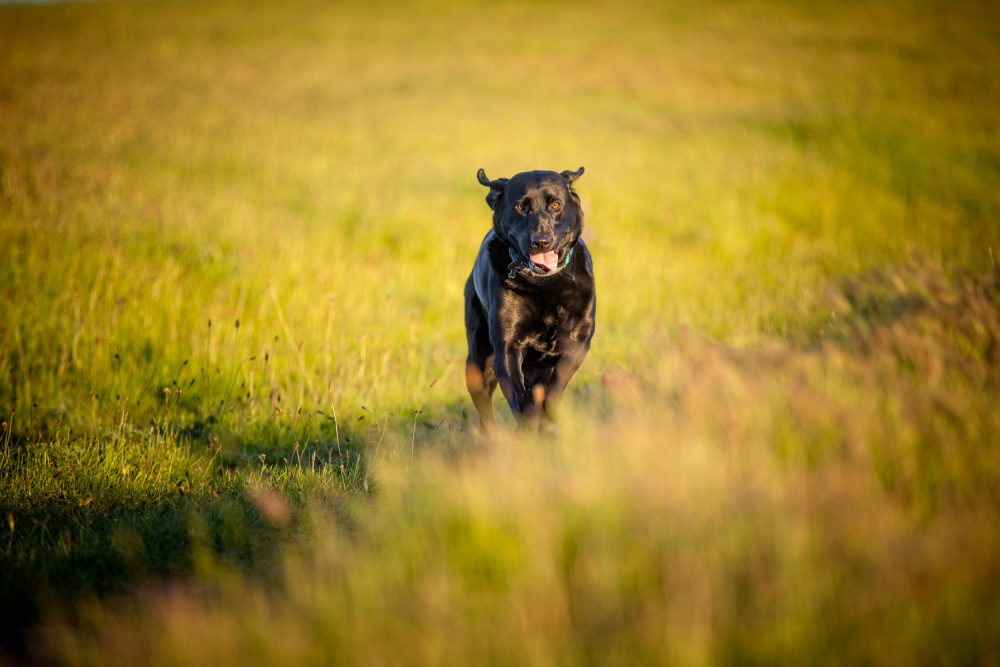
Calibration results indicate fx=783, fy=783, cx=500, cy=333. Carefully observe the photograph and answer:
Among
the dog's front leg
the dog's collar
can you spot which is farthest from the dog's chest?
the dog's collar

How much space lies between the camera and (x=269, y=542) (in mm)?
3621

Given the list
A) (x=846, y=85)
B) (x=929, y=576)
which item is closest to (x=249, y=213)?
(x=929, y=576)

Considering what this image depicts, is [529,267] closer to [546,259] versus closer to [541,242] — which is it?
[546,259]

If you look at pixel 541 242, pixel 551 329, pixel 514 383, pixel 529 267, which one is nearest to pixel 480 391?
pixel 514 383

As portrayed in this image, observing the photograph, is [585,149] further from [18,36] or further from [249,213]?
[18,36]

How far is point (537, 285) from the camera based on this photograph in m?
5.36

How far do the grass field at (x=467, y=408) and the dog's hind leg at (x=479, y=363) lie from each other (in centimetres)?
26

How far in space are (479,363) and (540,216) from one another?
137 centimetres

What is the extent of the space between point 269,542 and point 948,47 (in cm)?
Result: 3430

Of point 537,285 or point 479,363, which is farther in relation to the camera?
point 479,363

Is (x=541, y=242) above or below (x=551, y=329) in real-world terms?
above

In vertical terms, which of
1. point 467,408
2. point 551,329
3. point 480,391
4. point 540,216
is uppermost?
point 540,216

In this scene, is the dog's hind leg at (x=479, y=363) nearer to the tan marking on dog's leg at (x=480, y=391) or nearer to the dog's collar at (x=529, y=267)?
the tan marking on dog's leg at (x=480, y=391)

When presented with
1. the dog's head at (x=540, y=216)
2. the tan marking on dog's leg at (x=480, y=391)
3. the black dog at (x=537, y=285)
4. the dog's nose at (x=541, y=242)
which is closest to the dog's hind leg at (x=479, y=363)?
the tan marking on dog's leg at (x=480, y=391)
